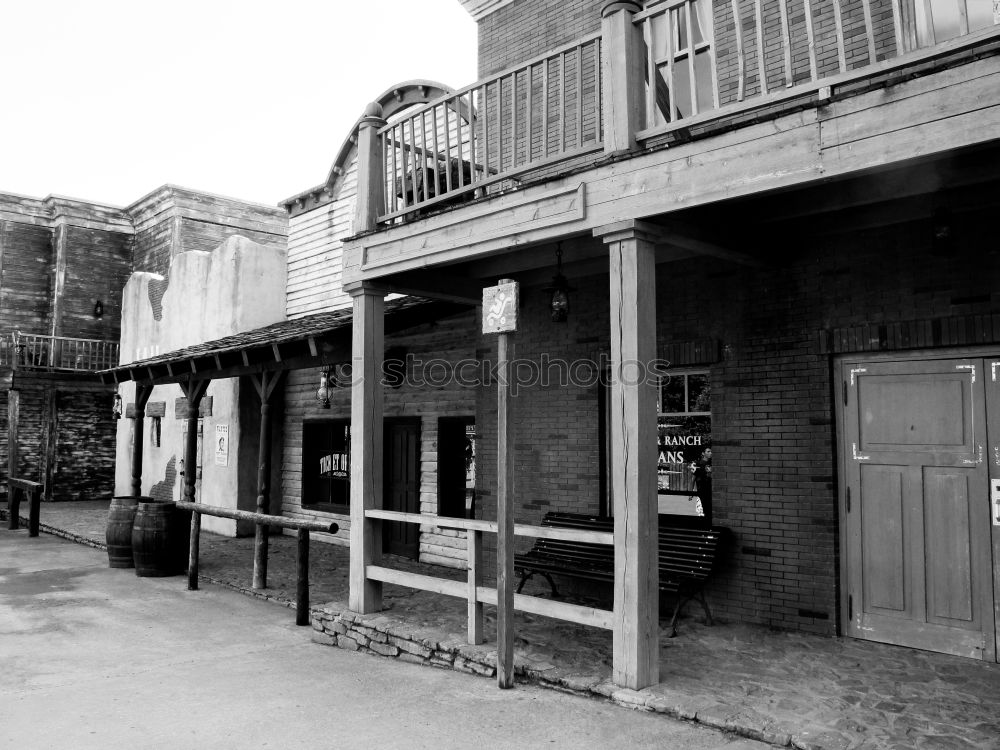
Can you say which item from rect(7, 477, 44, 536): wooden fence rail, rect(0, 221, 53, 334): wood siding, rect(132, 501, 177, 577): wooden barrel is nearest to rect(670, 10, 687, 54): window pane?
rect(132, 501, 177, 577): wooden barrel

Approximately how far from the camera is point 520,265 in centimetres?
673

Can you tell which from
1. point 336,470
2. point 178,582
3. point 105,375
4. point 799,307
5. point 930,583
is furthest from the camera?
point 105,375

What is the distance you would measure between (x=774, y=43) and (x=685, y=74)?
1.00m

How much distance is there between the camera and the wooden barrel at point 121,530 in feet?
32.7

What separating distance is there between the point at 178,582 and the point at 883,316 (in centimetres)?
809

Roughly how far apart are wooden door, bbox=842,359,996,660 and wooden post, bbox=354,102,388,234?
167 inches

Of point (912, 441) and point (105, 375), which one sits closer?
point (912, 441)

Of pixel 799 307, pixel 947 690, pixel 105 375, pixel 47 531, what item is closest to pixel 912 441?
pixel 799 307

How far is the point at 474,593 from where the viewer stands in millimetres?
5625

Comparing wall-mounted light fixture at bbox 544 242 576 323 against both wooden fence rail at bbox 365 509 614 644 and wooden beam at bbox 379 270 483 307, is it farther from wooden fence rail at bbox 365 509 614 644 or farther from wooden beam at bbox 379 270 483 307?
wooden fence rail at bbox 365 509 614 644

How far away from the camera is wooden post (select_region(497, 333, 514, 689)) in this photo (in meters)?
4.98

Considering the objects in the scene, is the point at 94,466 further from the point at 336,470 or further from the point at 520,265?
the point at 520,265

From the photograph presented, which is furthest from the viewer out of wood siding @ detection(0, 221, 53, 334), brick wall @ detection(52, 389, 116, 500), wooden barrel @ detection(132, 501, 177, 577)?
wood siding @ detection(0, 221, 53, 334)

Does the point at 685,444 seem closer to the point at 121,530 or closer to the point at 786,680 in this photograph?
the point at 786,680
